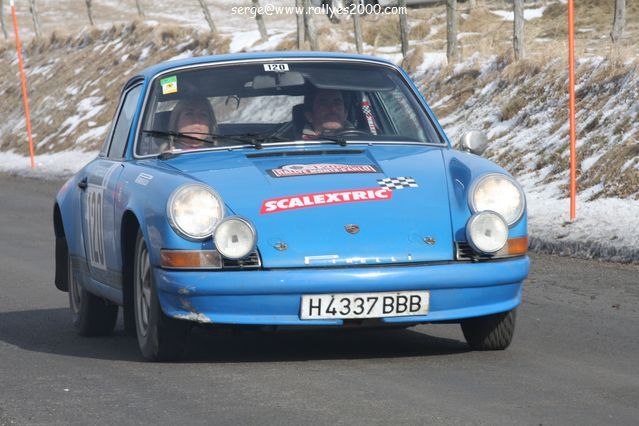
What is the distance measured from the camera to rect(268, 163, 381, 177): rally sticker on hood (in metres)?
6.53

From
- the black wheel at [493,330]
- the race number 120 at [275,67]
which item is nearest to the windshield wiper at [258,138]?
the race number 120 at [275,67]

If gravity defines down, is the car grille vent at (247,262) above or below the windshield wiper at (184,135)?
below

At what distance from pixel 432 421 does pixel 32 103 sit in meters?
42.1

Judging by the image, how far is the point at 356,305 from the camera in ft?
20.0

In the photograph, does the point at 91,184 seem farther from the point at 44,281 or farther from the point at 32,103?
the point at 32,103

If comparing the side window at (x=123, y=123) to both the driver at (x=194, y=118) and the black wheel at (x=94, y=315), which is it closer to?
the driver at (x=194, y=118)

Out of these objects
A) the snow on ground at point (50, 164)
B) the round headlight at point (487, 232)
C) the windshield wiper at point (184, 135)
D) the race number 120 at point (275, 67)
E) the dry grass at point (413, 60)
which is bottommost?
the snow on ground at point (50, 164)

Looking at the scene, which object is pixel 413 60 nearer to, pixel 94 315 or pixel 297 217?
pixel 94 315

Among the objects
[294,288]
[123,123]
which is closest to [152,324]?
[294,288]

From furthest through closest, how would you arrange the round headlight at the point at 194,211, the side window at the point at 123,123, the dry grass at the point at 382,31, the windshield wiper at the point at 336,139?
the dry grass at the point at 382,31, the side window at the point at 123,123, the windshield wiper at the point at 336,139, the round headlight at the point at 194,211

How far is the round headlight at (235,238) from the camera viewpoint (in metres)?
6.06

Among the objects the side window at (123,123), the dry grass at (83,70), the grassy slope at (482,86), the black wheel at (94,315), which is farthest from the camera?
the dry grass at (83,70)

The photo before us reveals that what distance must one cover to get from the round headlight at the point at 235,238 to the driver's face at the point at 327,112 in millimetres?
1404

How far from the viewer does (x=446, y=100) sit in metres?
24.2
